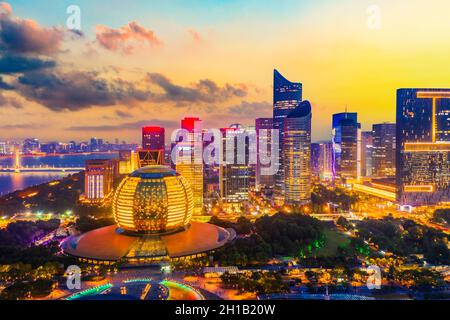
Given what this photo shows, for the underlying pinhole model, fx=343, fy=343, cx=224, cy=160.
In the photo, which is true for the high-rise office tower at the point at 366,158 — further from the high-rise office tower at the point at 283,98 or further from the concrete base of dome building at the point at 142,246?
the concrete base of dome building at the point at 142,246

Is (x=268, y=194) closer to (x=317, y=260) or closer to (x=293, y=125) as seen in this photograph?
(x=293, y=125)

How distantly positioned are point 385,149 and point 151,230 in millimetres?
41637

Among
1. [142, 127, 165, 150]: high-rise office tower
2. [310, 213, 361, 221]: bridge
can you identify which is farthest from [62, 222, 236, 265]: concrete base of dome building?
[142, 127, 165, 150]: high-rise office tower

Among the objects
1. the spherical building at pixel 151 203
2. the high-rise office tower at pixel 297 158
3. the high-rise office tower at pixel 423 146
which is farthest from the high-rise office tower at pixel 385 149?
the spherical building at pixel 151 203

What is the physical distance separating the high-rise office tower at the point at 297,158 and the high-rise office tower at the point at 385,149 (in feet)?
69.0

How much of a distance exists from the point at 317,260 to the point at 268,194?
22615 millimetres

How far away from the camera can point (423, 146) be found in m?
29.5

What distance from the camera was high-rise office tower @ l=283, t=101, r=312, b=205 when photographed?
30.8 metres

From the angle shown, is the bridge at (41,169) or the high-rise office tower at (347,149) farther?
the bridge at (41,169)

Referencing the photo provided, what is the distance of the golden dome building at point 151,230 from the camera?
1398 cm

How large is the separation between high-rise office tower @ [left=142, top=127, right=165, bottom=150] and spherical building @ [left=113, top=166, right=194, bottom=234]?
23.5 meters

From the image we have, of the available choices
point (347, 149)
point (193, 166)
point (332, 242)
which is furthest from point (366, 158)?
point (332, 242)

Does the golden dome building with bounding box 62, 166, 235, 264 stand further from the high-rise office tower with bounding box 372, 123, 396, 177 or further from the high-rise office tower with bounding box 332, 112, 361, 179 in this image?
the high-rise office tower with bounding box 372, 123, 396, 177

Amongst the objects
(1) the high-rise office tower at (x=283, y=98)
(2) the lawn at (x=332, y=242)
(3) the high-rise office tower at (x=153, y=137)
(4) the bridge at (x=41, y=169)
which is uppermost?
(1) the high-rise office tower at (x=283, y=98)
